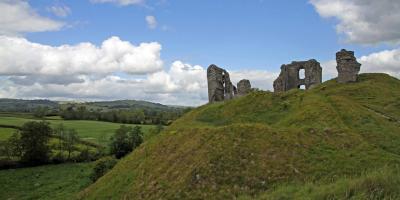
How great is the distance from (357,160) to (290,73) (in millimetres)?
35763

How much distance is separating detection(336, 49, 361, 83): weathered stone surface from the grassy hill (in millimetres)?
14948

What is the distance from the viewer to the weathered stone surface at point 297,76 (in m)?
59.7

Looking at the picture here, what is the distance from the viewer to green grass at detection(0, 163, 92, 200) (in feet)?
165

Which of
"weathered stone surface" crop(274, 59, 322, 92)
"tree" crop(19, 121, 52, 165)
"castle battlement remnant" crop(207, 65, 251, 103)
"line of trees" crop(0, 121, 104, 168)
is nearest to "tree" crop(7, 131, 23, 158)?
"line of trees" crop(0, 121, 104, 168)

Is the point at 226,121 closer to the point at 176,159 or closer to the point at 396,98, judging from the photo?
the point at 176,159

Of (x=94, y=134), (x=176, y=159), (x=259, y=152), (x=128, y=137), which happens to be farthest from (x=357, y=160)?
(x=94, y=134)

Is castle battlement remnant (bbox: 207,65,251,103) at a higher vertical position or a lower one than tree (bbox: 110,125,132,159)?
higher

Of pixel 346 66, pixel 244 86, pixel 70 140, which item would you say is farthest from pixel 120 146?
pixel 346 66

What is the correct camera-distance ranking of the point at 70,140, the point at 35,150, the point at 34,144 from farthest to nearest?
the point at 70,140 < the point at 34,144 < the point at 35,150

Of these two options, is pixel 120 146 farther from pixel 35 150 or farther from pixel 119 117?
pixel 119 117

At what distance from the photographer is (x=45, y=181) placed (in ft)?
202

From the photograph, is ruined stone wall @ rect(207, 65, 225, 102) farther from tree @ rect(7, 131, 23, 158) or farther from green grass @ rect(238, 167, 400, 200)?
tree @ rect(7, 131, 23, 158)

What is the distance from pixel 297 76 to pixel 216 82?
1507 cm

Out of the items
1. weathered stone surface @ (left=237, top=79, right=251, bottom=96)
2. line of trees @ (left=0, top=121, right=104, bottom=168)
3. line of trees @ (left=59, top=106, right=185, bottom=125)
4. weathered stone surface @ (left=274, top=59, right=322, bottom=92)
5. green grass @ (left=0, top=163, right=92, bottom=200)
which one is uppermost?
weathered stone surface @ (left=274, top=59, right=322, bottom=92)
